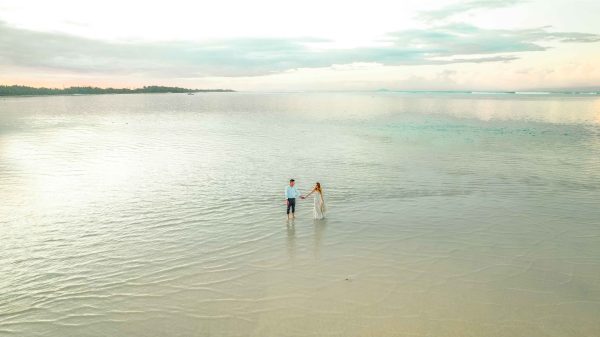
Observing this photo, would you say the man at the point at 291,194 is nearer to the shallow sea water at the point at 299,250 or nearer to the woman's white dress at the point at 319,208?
the shallow sea water at the point at 299,250

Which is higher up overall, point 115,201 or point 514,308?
point 115,201

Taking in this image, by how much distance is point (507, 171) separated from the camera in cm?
2689

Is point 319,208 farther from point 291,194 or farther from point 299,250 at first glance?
point 299,250

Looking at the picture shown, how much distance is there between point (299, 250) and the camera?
13.9 metres

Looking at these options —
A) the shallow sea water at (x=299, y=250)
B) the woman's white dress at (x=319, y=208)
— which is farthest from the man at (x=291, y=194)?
the woman's white dress at (x=319, y=208)

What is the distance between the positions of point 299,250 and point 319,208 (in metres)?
3.43

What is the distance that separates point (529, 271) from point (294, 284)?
7403 mm

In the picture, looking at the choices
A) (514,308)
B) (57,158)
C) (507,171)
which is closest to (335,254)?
(514,308)

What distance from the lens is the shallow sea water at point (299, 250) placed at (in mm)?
9836

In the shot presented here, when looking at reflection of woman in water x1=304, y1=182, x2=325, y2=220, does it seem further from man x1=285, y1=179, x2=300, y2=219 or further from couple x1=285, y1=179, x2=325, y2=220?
man x1=285, y1=179, x2=300, y2=219

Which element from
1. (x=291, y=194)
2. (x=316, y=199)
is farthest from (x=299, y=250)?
(x=316, y=199)

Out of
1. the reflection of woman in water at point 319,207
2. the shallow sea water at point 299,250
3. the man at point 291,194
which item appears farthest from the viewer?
the reflection of woman in water at point 319,207

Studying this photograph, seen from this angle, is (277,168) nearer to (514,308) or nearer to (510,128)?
(514,308)

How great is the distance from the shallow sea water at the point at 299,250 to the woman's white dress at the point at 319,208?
1.29 ft
